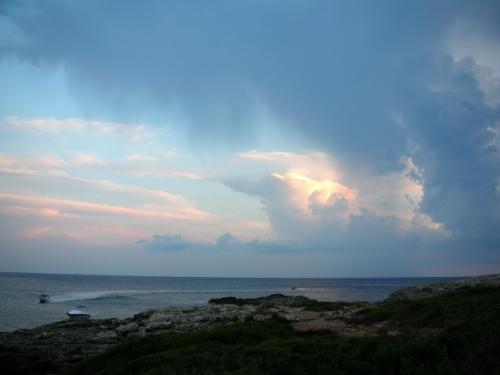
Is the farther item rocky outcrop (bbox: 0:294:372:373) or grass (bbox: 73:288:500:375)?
rocky outcrop (bbox: 0:294:372:373)

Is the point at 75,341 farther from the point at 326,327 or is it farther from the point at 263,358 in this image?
the point at 263,358

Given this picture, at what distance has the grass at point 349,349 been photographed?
1311 centimetres

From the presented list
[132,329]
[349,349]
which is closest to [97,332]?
[132,329]

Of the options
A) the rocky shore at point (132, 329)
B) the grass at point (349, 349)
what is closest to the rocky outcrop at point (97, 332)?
the rocky shore at point (132, 329)

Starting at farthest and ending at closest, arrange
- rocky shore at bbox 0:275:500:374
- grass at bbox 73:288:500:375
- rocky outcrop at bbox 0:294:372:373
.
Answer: rocky outcrop at bbox 0:294:372:373
rocky shore at bbox 0:275:500:374
grass at bbox 73:288:500:375

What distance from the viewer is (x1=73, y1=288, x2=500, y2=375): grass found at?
43.0 feet

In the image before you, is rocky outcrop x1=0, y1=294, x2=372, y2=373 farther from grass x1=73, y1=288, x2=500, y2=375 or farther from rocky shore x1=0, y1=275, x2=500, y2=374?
grass x1=73, y1=288, x2=500, y2=375

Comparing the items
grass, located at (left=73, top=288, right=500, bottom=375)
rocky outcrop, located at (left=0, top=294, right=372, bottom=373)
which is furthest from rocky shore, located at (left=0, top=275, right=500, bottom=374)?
grass, located at (left=73, top=288, right=500, bottom=375)

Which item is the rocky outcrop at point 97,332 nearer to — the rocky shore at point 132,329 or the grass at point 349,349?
the rocky shore at point 132,329

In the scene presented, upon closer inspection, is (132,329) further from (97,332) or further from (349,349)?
(349,349)

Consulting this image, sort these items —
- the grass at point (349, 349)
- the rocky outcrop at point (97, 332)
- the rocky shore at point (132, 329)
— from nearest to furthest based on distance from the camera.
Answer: the grass at point (349, 349) → the rocky shore at point (132, 329) → the rocky outcrop at point (97, 332)

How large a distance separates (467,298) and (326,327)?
803 centimetres

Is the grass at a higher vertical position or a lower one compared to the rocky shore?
higher

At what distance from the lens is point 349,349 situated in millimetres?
16984
